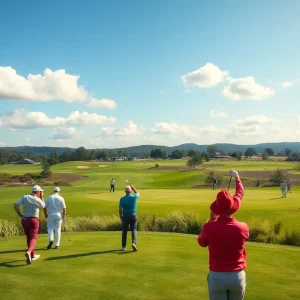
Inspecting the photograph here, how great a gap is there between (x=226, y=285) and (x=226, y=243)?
559mm

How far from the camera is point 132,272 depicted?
923 centimetres

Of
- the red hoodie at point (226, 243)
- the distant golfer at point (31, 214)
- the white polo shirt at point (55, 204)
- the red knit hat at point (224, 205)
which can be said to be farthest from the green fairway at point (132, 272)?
the red knit hat at point (224, 205)

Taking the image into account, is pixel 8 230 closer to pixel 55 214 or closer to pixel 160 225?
pixel 55 214

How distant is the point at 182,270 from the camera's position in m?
9.42

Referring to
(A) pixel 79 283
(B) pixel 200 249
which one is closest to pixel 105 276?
(A) pixel 79 283

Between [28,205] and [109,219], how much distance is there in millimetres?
8734

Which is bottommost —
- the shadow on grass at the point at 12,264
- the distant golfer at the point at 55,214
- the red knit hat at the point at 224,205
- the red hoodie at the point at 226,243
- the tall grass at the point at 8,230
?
the tall grass at the point at 8,230

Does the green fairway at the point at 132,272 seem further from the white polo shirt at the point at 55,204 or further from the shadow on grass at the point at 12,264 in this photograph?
the white polo shirt at the point at 55,204

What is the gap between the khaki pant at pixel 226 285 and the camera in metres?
4.91

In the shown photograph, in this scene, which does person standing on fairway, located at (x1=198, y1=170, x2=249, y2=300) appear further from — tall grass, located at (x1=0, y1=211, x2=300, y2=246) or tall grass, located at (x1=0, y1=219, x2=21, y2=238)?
tall grass, located at (x1=0, y1=219, x2=21, y2=238)

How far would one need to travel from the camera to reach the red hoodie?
4.94 metres

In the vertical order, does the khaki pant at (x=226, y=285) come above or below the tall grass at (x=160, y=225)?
above

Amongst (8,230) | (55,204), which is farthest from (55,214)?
(8,230)

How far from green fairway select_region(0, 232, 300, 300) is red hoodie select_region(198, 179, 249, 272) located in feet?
9.76
